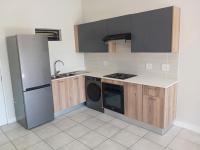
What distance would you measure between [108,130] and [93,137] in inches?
13.1

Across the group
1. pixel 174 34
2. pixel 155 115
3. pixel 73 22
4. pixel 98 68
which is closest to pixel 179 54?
pixel 174 34

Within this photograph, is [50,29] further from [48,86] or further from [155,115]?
[155,115]

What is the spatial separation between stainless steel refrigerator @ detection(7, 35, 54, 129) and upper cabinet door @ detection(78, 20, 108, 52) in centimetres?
109

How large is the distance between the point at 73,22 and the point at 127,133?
2882mm

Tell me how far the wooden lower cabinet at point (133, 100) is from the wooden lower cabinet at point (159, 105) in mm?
95

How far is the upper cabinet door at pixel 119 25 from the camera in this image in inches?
120

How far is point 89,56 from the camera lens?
4.38m

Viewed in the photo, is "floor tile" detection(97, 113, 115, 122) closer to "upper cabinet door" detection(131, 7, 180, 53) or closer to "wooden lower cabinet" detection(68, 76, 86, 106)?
"wooden lower cabinet" detection(68, 76, 86, 106)

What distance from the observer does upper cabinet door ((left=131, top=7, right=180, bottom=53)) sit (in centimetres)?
255

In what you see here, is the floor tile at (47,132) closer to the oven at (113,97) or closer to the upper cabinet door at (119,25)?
the oven at (113,97)

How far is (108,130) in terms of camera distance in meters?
2.98

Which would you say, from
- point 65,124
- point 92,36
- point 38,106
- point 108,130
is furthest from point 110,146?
point 92,36

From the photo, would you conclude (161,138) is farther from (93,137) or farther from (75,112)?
(75,112)

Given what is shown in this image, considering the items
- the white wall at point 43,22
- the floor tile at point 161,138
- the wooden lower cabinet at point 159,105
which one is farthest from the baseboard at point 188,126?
the white wall at point 43,22
